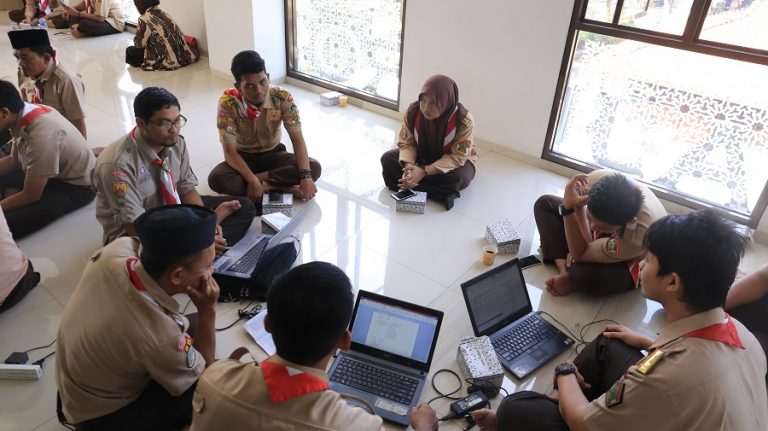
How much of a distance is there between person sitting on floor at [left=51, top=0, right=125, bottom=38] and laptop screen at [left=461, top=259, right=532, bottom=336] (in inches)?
281

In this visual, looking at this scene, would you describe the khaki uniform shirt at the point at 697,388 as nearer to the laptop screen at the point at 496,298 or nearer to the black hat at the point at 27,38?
the laptop screen at the point at 496,298

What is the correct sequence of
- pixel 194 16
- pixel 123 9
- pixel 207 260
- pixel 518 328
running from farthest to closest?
1. pixel 123 9
2. pixel 194 16
3. pixel 518 328
4. pixel 207 260

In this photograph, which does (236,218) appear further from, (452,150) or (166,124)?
(452,150)

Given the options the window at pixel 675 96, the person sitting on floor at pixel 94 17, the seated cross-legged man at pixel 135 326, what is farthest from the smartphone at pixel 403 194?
the person sitting on floor at pixel 94 17

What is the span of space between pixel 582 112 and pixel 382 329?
272 cm

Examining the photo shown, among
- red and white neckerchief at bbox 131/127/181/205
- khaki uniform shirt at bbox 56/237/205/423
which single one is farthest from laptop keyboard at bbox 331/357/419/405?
red and white neckerchief at bbox 131/127/181/205

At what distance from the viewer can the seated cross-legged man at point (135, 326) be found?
1674 mm

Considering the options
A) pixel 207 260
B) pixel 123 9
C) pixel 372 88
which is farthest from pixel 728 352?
pixel 123 9

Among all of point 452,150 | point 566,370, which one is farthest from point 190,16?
point 566,370

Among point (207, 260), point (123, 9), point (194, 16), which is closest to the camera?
point (207, 260)

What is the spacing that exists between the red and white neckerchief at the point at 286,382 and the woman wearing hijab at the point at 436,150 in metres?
2.45

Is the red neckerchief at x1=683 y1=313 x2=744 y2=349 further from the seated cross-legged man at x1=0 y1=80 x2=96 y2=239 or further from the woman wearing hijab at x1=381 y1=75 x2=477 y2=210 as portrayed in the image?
the seated cross-legged man at x1=0 y1=80 x2=96 y2=239

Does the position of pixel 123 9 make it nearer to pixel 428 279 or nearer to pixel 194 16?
pixel 194 16

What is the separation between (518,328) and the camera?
8.50 feet
